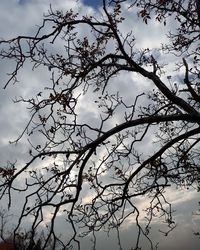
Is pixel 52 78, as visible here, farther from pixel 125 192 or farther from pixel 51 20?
pixel 125 192

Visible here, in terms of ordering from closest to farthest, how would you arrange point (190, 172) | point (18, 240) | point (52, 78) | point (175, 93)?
point (18, 240) → point (52, 78) → point (175, 93) → point (190, 172)

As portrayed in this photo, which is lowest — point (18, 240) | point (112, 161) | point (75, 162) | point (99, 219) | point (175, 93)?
point (18, 240)

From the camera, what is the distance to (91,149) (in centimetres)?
915

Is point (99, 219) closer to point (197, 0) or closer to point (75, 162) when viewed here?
point (75, 162)

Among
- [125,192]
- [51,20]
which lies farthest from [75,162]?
[51,20]

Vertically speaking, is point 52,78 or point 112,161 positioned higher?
point 52,78

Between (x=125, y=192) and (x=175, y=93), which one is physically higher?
(x=175, y=93)

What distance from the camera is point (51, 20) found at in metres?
10.9

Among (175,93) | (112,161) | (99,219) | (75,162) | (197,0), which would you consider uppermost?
(197,0)

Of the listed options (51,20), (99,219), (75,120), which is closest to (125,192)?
(99,219)

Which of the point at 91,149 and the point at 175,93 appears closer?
the point at 91,149

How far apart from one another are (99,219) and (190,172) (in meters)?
3.55

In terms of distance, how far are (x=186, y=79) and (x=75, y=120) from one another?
9.25ft

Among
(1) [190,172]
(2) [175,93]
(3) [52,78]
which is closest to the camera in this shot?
(3) [52,78]
